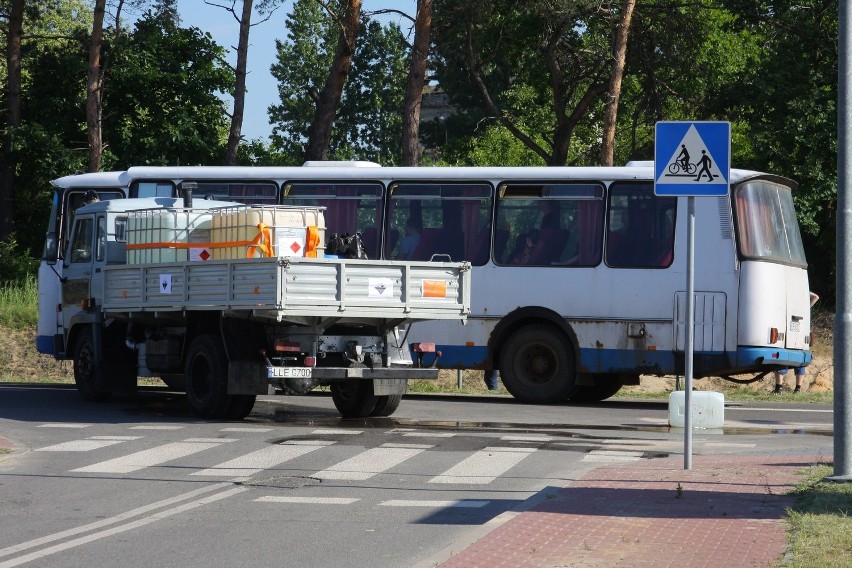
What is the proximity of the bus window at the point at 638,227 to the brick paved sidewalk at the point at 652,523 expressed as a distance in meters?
8.62

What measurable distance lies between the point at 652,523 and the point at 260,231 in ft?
28.4

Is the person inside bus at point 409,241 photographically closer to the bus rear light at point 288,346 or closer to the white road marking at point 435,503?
the bus rear light at point 288,346

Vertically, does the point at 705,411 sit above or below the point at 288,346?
below

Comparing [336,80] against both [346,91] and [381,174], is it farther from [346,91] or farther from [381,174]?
[346,91]

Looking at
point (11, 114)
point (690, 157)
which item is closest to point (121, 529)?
point (690, 157)

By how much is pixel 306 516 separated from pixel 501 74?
5455 cm

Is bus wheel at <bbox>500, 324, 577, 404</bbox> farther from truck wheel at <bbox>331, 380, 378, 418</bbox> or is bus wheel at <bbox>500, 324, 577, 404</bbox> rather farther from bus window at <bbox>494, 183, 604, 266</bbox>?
truck wheel at <bbox>331, 380, 378, 418</bbox>

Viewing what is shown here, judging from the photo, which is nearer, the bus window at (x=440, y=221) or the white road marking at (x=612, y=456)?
the white road marking at (x=612, y=456)

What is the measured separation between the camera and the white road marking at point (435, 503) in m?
10.3

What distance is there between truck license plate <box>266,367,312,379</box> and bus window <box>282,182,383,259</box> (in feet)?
20.9

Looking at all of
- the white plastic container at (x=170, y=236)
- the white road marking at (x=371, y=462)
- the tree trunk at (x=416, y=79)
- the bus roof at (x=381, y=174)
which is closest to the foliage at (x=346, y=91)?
the tree trunk at (x=416, y=79)

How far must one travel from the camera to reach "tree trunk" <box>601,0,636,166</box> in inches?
1244

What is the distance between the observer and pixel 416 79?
3159cm

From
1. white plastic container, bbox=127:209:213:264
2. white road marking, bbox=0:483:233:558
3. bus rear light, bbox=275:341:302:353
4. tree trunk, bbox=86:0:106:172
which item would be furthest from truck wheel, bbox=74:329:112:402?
tree trunk, bbox=86:0:106:172
